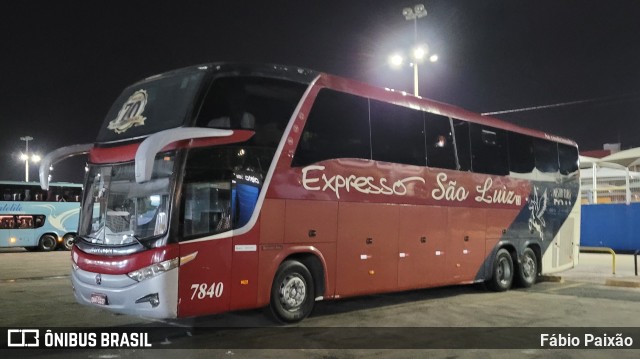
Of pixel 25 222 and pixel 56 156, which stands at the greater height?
pixel 56 156

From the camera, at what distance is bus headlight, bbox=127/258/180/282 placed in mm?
7500

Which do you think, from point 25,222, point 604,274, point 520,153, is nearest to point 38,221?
point 25,222

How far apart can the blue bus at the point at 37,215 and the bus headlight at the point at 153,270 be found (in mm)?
23428

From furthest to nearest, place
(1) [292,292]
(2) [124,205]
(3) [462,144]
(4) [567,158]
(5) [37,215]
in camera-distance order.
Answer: (5) [37,215] < (4) [567,158] < (3) [462,144] < (1) [292,292] < (2) [124,205]

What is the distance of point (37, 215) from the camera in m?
28.9

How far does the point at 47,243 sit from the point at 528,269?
2428cm

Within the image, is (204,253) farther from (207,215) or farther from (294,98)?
(294,98)

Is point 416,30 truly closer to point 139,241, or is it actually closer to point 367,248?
point 367,248

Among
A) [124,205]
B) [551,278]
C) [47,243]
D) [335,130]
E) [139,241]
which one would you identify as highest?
[335,130]

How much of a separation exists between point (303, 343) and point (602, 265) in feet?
53.6

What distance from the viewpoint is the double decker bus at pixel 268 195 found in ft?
25.4

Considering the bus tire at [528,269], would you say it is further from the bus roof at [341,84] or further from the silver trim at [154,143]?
the silver trim at [154,143]

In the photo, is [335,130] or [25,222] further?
[25,222]

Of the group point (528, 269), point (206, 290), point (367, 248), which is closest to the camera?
point (206, 290)
